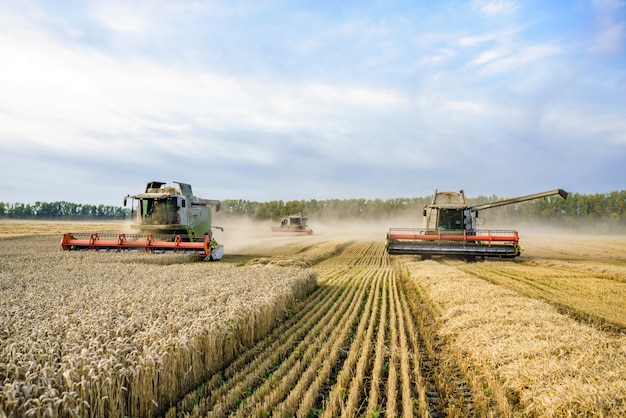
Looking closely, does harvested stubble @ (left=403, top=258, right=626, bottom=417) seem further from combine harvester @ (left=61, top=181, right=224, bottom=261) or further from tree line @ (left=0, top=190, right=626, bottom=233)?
tree line @ (left=0, top=190, right=626, bottom=233)

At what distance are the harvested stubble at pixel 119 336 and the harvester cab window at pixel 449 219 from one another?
42.5ft

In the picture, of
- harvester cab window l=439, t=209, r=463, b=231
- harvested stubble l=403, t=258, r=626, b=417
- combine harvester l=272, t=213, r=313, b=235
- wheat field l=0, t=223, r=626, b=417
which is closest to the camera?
wheat field l=0, t=223, r=626, b=417

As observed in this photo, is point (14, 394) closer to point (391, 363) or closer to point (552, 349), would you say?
point (391, 363)

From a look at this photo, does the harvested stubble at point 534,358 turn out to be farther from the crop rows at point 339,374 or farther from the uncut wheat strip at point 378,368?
the uncut wheat strip at point 378,368

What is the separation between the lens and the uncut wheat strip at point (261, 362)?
15.1 feet

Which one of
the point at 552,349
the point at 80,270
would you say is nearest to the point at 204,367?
the point at 552,349

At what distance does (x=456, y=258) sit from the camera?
2111cm

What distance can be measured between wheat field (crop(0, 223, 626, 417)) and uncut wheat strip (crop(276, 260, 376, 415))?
22 mm

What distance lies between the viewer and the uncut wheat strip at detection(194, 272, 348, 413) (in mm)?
4617

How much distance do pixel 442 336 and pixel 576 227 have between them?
286 ft

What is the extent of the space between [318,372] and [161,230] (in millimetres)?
16651

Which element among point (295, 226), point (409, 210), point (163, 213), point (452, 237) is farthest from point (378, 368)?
point (409, 210)

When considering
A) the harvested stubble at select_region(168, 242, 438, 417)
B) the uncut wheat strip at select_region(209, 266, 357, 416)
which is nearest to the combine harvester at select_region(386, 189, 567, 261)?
the harvested stubble at select_region(168, 242, 438, 417)

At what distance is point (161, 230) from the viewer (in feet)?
66.2
